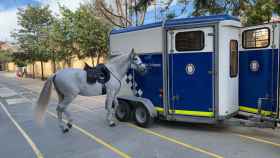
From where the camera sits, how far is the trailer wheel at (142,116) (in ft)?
22.0

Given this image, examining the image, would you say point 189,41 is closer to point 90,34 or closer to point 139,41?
point 139,41

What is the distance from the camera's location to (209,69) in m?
5.84

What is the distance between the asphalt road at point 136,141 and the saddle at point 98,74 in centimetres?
126

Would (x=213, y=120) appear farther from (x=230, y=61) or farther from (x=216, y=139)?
(x=230, y=61)

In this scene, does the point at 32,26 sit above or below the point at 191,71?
above

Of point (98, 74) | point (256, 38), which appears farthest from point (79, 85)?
point (256, 38)

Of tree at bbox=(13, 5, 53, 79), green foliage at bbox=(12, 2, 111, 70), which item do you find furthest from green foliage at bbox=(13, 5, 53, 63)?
green foliage at bbox=(12, 2, 111, 70)

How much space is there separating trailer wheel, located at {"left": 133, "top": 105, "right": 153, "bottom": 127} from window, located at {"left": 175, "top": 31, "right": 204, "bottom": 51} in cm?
179

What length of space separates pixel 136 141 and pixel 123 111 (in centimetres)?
186

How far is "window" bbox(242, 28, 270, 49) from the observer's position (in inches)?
222

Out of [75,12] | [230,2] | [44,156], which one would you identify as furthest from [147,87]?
[75,12]

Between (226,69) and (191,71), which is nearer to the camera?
(226,69)

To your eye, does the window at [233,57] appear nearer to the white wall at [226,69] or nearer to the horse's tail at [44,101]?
the white wall at [226,69]

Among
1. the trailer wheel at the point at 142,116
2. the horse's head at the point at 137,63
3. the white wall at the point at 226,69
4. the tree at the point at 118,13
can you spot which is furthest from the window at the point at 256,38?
the tree at the point at 118,13
